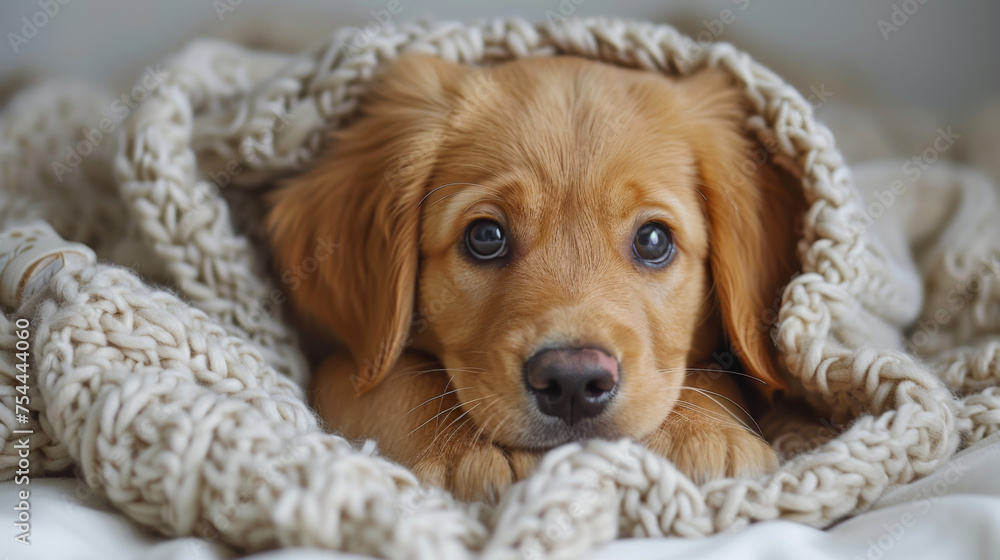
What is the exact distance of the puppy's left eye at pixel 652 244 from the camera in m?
1.64

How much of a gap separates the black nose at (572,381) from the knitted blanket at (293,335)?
16 centimetres

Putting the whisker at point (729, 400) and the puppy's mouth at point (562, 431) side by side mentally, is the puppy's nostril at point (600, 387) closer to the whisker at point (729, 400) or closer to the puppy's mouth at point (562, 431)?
the puppy's mouth at point (562, 431)

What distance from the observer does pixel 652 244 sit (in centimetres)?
164

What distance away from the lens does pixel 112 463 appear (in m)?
1.16

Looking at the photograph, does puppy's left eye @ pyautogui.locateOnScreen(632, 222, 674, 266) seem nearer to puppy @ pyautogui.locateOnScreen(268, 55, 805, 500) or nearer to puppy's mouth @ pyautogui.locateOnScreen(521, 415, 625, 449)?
puppy @ pyautogui.locateOnScreen(268, 55, 805, 500)

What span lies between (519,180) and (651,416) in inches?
22.8

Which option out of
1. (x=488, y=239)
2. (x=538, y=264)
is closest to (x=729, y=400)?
(x=538, y=264)

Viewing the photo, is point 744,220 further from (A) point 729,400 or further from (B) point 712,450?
(B) point 712,450

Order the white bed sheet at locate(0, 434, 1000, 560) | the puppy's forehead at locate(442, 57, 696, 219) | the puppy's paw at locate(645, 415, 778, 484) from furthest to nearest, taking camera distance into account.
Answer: the puppy's forehead at locate(442, 57, 696, 219) → the puppy's paw at locate(645, 415, 778, 484) → the white bed sheet at locate(0, 434, 1000, 560)

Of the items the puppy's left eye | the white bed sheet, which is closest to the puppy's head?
the puppy's left eye

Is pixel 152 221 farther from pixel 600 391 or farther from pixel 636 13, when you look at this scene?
pixel 636 13

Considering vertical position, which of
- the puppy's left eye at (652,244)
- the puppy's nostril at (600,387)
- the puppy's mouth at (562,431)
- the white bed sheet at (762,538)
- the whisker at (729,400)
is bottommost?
the whisker at (729,400)

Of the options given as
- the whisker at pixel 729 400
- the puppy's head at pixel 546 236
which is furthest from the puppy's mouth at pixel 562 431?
the whisker at pixel 729 400

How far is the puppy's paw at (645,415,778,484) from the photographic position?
4.45 feet
